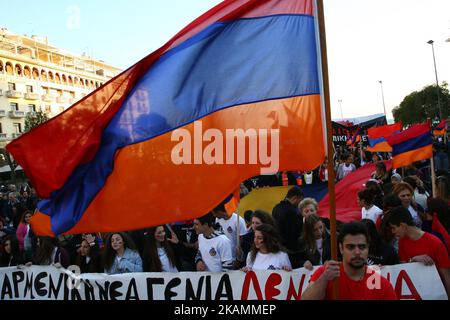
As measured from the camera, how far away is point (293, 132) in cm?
339

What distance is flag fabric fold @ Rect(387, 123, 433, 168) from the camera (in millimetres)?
7758

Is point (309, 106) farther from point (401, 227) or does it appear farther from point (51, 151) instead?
point (51, 151)

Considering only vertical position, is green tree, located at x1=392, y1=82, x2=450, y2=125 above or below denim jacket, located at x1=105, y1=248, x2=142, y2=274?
above

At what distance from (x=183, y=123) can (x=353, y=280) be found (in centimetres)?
173

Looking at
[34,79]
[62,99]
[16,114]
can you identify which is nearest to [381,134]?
[16,114]

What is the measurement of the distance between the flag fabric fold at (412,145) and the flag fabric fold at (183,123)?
5.09 metres

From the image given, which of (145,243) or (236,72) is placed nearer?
(236,72)

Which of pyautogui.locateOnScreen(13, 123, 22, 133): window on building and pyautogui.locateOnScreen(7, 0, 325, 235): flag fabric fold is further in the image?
pyautogui.locateOnScreen(13, 123, 22, 133): window on building

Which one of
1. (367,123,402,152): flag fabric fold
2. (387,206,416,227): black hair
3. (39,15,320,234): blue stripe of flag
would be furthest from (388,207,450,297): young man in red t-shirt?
(367,123,402,152): flag fabric fold

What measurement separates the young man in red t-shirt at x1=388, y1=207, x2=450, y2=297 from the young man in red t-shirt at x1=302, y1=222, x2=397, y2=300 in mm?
1059

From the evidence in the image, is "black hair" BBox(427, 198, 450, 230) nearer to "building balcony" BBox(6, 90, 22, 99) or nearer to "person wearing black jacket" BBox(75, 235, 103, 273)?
"person wearing black jacket" BBox(75, 235, 103, 273)

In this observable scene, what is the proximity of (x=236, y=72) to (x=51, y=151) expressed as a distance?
1581 mm

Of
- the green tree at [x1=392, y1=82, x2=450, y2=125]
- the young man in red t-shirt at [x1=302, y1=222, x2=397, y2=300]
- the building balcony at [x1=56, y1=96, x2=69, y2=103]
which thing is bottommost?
the young man in red t-shirt at [x1=302, y1=222, x2=397, y2=300]
